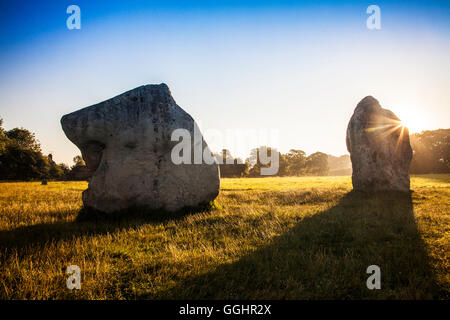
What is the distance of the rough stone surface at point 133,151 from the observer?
7.65m

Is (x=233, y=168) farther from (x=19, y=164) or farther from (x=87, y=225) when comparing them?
(x=87, y=225)

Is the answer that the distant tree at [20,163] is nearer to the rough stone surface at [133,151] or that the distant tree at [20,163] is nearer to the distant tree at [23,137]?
the distant tree at [23,137]

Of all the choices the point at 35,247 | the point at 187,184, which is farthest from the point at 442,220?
the point at 35,247

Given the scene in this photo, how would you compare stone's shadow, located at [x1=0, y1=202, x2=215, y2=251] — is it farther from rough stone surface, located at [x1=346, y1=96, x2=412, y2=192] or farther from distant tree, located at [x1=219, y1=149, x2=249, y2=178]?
distant tree, located at [x1=219, y1=149, x2=249, y2=178]

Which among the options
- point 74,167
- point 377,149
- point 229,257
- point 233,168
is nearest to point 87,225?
point 229,257

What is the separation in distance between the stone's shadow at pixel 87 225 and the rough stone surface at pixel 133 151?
0.25 metres

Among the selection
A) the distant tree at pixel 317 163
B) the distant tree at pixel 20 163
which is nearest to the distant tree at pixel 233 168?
Result: the distant tree at pixel 317 163

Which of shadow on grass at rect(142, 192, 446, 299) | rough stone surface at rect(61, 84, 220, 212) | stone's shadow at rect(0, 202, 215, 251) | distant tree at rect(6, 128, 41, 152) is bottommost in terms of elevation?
shadow on grass at rect(142, 192, 446, 299)

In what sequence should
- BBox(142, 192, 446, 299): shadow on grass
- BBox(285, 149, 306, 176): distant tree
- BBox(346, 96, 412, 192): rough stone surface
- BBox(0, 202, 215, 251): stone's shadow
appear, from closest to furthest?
BBox(142, 192, 446, 299): shadow on grass, BBox(0, 202, 215, 251): stone's shadow, BBox(346, 96, 412, 192): rough stone surface, BBox(285, 149, 306, 176): distant tree

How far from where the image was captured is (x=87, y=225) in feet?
21.5

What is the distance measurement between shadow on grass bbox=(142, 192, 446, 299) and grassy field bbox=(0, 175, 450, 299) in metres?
0.02

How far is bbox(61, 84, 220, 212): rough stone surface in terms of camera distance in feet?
25.1

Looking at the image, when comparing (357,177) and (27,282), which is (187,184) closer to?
(27,282)

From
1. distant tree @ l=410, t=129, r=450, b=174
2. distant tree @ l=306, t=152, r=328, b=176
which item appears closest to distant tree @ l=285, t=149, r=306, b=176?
distant tree @ l=306, t=152, r=328, b=176
